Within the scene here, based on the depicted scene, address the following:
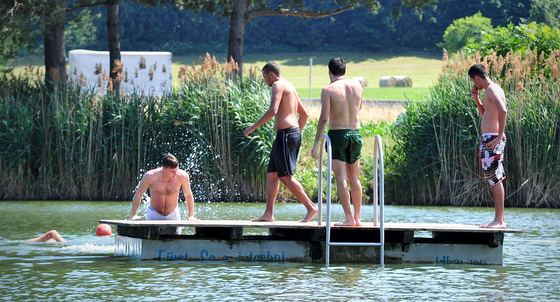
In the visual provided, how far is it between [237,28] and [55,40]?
4374 millimetres

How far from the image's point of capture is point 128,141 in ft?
56.1

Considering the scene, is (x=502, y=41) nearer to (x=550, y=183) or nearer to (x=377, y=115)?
(x=550, y=183)

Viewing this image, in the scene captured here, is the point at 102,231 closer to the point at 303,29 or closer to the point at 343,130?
the point at 343,130

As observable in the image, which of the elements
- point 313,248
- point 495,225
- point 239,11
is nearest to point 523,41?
point 239,11

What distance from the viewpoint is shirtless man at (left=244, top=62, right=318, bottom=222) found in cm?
936

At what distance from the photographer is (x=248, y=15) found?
19906mm

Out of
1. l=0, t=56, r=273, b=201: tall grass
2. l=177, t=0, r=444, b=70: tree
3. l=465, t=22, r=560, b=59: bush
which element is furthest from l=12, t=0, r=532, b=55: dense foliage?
l=0, t=56, r=273, b=201: tall grass

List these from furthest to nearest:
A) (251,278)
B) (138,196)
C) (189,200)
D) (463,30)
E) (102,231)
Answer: (463,30) → (102,231) → (189,200) → (138,196) → (251,278)

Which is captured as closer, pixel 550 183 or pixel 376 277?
pixel 376 277

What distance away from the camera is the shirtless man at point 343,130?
29.4 ft

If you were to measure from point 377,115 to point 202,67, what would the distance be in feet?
27.2

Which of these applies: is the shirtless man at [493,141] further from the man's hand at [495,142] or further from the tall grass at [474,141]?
the tall grass at [474,141]

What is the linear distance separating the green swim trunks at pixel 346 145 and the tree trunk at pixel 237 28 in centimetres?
1077

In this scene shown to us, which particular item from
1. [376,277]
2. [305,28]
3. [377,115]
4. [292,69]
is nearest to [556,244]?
[376,277]
